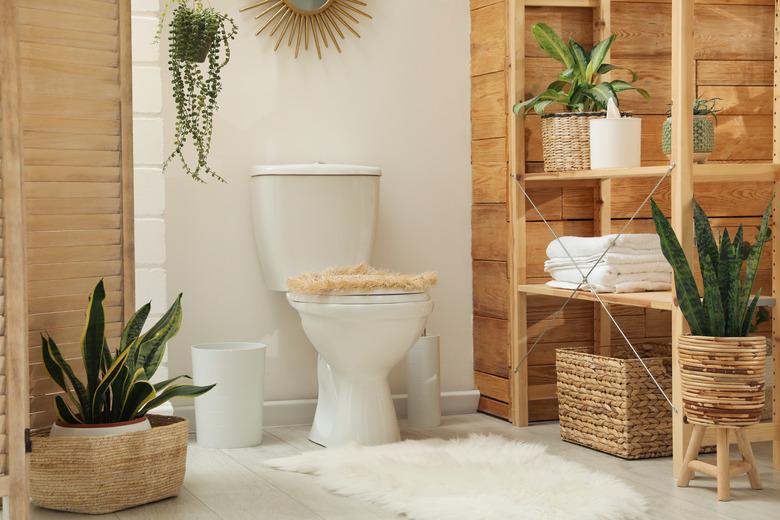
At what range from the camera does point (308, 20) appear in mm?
3459

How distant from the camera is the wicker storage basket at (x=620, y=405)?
9.28 ft

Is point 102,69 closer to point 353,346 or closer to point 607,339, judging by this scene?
point 353,346

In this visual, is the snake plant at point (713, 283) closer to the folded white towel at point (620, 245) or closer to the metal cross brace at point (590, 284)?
the metal cross brace at point (590, 284)

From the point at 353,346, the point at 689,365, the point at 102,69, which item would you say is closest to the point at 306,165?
the point at 353,346

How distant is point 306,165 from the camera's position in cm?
321

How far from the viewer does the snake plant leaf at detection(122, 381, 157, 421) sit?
7.95ft

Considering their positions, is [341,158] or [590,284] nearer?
[590,284]

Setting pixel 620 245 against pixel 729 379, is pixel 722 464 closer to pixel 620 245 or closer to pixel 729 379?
pixel 729 379

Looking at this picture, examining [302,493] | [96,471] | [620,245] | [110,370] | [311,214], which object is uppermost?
[311,214]

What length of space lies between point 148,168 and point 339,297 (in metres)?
0.80

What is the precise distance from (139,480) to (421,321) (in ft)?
3.32

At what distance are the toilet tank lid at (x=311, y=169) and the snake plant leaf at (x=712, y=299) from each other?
125cm

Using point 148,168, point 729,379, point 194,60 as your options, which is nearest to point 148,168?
point 148,168

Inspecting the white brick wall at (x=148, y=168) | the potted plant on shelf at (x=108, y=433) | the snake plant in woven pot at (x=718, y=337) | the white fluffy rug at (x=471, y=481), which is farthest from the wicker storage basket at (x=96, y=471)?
the snake plant in woven pot at (x=718, y=337)
